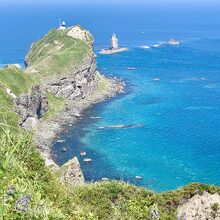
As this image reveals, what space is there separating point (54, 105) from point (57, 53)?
115ft

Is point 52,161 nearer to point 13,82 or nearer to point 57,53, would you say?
point 13,82

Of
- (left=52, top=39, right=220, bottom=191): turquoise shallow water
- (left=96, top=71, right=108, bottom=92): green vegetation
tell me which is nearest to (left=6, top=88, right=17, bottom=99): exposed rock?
(left=52, top=39, right=220, bottom=191): turquoise shallow water

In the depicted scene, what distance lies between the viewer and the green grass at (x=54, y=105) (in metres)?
115

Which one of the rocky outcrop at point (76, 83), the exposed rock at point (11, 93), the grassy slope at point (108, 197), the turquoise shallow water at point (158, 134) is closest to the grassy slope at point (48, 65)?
the exposed rock at point (11, 93)

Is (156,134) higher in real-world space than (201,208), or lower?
lower

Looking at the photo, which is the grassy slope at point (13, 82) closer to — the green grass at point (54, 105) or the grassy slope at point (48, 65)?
the grassy slope at point (48, 65)

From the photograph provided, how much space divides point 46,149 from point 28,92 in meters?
24.4

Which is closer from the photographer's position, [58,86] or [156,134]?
[156,134]

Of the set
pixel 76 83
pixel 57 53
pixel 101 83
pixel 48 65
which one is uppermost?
pixel 57 53

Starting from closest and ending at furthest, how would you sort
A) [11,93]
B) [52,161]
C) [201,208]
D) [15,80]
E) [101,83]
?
1. [201,208]
2. [52,161]
3. [11,93]
4. [15,80]
5. [101,83]

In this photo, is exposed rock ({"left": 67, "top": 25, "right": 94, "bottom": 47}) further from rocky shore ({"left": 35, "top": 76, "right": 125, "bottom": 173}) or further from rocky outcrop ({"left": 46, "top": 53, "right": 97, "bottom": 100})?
Answer: rocky outcrop ({"left": 46, "top": 53, "right": 97, "bottom": 100})

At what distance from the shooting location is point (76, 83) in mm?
135625

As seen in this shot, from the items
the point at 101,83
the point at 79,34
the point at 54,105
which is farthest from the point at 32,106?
the point at 79,34

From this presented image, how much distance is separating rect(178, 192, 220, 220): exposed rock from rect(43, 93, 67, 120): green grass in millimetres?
82214
